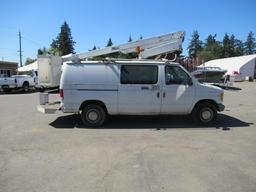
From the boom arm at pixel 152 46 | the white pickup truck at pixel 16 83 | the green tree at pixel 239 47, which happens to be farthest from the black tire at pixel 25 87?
the green tree at pixel 239 47

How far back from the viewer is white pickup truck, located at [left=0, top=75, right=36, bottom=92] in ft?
88.9

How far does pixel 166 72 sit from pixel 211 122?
232 centimetres

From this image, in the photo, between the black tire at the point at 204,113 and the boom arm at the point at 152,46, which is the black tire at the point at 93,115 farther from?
the black tire at the point at 204,113

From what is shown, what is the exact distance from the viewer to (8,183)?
500 centimetres

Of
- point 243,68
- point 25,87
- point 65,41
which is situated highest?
point 65,41

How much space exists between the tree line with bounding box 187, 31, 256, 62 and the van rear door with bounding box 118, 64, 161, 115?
8289 centimetres

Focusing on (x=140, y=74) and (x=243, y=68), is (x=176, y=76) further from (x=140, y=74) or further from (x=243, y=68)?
(x=243, y=68)

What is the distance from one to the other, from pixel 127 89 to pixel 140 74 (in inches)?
25.6

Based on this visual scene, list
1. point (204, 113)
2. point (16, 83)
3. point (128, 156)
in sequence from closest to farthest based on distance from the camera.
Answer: point (128, 156), point (204, 113), point (16, 83)

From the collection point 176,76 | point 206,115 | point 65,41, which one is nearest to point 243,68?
point 206,115

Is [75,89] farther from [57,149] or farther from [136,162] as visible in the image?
[136,162]

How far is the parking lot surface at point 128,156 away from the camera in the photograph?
4965mm

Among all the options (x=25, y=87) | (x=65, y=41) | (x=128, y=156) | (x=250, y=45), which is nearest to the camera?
(x=128, y=156)

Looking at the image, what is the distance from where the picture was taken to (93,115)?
951 centimetres
